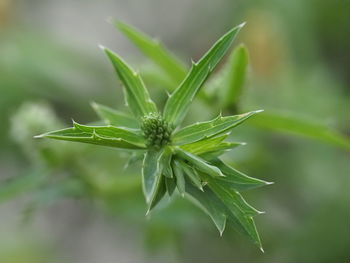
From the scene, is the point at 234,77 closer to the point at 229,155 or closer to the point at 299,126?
the point at 299,126

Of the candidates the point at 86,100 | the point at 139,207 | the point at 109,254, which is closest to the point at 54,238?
the point at 109,254

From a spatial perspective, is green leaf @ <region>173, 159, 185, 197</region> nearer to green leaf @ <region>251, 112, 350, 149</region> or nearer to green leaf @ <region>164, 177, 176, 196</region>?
green leaf @ <region>164, 177, 176, 196</region>

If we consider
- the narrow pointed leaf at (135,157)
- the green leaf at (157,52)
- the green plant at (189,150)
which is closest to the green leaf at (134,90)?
the green plant at (189,150)

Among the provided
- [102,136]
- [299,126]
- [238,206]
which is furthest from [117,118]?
[299,126]

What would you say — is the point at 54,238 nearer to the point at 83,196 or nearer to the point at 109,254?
the point at 109,254

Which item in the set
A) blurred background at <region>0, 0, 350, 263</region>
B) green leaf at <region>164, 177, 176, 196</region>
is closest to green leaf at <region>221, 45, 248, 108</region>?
blurred background at <region>0, 0, 350, 263</region>

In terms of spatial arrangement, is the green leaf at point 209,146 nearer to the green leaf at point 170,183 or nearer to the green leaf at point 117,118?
the green leaf at point 170,183
